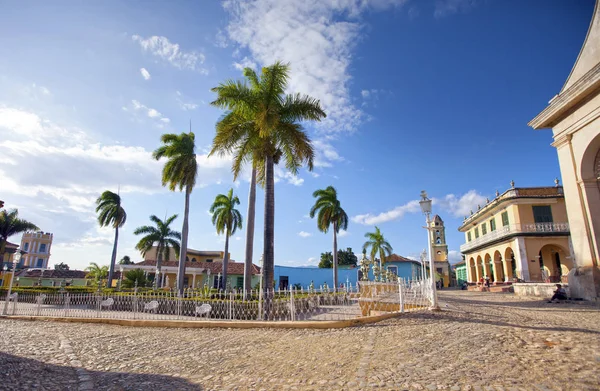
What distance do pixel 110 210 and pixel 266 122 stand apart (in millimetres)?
26870

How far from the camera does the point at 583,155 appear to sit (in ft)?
40.2

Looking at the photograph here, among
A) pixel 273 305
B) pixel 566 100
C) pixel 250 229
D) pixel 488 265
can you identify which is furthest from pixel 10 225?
pixel 488 265

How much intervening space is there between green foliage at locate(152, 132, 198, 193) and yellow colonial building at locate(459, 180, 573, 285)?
2663 centimetres

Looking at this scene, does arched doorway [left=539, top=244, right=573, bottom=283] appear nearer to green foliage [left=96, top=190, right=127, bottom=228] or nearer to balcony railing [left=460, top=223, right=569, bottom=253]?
balcony railing [left=460, top=223, right=569, bottom=253]

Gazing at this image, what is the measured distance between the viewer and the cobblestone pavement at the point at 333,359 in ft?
12.9

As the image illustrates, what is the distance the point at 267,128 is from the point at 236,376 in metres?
9.40

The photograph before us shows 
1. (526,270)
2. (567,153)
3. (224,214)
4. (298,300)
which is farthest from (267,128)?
(526,270)

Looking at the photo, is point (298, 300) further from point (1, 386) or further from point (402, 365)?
point (1, 386)

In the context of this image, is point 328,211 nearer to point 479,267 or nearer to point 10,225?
point 479,267

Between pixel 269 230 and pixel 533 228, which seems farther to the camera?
pixel 533 228

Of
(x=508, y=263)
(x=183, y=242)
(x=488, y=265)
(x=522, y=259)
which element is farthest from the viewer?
(x=488, y=265)

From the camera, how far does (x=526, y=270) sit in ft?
85.7

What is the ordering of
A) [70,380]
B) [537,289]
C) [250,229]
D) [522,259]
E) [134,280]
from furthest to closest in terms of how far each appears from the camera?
[522,259] → [134,280] → [537,289] → [250,229] → [70,380]

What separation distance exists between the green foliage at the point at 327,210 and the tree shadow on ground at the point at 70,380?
27.5 m
